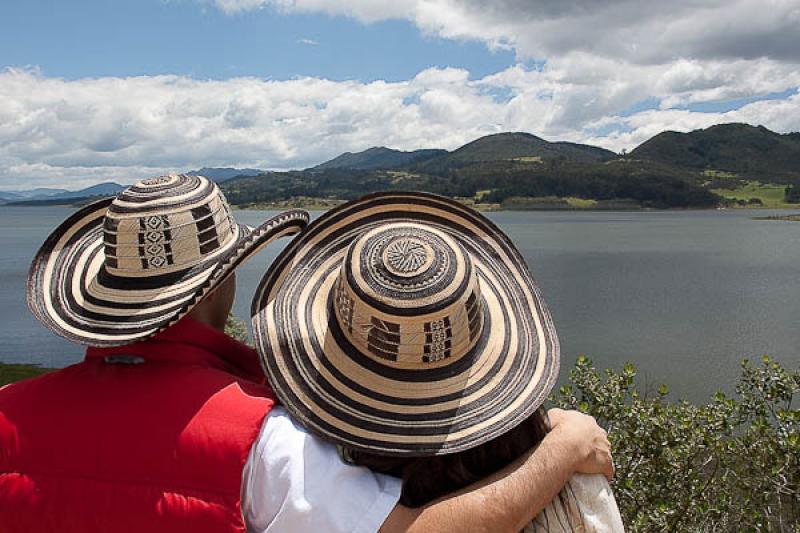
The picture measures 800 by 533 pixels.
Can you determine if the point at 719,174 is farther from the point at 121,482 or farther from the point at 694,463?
the point at 121,482

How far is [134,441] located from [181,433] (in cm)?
14

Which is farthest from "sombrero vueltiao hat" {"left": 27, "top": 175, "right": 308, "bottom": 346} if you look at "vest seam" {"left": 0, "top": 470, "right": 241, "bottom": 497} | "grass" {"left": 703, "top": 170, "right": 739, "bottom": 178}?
"grass" {"left": 703, "top": 170, "right": 739, "bottom": 178}

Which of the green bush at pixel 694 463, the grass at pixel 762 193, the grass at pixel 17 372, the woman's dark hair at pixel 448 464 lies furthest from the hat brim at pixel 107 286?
the grass at pixel 762 193

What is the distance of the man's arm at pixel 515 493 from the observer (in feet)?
5.41

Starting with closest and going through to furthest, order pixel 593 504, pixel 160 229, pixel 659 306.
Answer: pixel 593 504 < pixel 160 229 < pixel 659 306

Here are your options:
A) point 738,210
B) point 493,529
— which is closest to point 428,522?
point 493,529

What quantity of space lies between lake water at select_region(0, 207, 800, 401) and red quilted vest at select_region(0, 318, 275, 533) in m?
8.51

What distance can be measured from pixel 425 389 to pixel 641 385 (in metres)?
19.2

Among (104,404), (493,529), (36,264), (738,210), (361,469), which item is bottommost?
(738,210)

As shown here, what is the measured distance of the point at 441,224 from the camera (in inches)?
81.7

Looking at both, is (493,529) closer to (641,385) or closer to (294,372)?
(294,372)

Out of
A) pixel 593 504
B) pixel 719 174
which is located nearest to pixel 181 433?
pixel 593 504

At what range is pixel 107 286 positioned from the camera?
2119 mm

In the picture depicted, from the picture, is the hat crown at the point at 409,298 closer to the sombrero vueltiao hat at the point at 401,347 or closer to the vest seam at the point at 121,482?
the sombrero vueltiao hat at the point at 401,347
